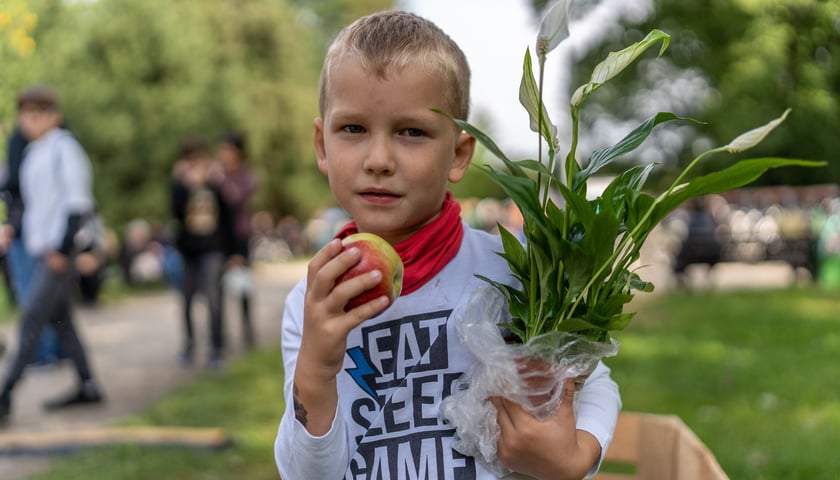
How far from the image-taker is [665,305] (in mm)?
10711

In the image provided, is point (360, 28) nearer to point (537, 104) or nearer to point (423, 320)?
point (537, 104)

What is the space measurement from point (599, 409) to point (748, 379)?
460cm

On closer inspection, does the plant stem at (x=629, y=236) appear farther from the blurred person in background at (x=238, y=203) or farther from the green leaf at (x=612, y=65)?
the blurred person in background at (x=238, y=203)

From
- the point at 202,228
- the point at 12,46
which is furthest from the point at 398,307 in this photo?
the point at 202,228

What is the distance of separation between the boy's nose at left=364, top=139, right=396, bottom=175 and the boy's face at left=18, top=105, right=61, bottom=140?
4.87 meters

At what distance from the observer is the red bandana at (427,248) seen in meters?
1.71

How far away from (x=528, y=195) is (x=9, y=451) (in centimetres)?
413

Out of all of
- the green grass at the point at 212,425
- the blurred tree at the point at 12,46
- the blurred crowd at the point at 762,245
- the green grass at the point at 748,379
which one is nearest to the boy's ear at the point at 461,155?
the green grass at the point at 748,379

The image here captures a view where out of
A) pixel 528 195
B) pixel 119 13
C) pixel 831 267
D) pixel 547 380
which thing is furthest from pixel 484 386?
pixel 119 13

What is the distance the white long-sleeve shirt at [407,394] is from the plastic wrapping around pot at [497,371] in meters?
0.05

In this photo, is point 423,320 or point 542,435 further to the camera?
point 423,320

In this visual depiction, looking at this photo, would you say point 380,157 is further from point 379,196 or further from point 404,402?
point 404,402

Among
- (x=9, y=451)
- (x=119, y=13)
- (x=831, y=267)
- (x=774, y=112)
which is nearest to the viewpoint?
(x=9, y=451)

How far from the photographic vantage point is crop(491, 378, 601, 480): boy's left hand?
148 cm
